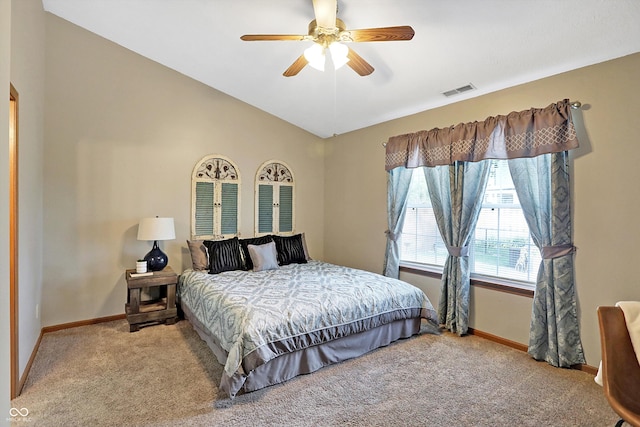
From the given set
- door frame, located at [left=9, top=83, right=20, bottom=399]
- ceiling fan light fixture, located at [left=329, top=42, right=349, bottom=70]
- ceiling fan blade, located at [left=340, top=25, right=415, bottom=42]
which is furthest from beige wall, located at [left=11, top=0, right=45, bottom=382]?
ceiling fan blade, located at [left=340, top=25, right=415, bottom=42]

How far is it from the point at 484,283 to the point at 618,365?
5.77 feet

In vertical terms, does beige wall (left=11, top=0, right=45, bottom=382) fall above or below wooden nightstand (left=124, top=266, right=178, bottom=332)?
above

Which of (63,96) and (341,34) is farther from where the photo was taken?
(63,96)

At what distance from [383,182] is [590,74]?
2385mm

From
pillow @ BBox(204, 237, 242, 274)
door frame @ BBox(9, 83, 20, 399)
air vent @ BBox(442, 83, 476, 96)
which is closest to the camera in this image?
door frame @ BBox(9, 83, 20, 399)

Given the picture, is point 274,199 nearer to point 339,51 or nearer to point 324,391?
point 339,51

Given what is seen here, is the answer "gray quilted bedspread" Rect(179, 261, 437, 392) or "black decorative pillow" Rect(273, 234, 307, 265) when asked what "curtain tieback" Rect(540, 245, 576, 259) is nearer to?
"gray quilted bedspread" Rect(179, 261, 437, 392)

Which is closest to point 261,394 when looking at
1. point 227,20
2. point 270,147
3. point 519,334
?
point 519,334

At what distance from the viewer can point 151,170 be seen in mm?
4098

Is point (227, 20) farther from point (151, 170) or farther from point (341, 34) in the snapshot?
point (151, 170)

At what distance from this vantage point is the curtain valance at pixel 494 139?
2.81m

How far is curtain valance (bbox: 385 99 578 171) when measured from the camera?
2807 mm

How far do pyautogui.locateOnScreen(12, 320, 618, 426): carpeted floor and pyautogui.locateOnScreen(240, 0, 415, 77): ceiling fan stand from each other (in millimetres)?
2524
